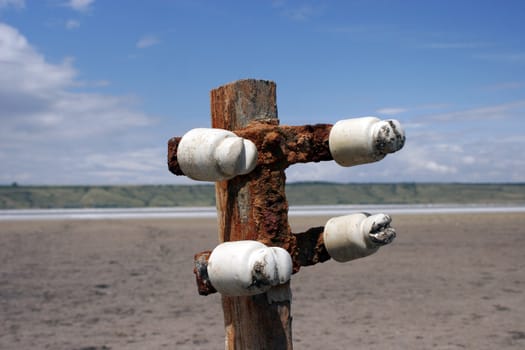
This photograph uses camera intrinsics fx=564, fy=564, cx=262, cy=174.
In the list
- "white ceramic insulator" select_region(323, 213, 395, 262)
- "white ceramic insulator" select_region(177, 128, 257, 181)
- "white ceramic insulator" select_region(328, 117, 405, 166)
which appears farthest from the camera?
"white ceramic insulator" select_region(323, 213, 395, 262)

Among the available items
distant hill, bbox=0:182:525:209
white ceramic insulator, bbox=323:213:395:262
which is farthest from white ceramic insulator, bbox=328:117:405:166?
distant hill, bbox=0:182:525:209

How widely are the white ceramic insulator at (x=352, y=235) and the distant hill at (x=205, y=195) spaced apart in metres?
59.9

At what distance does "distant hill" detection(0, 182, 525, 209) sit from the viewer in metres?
65.7

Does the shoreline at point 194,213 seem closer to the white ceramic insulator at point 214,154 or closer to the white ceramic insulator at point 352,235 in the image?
the white ceramic insulator at point 352,235

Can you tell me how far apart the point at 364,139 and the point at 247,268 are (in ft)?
3.12

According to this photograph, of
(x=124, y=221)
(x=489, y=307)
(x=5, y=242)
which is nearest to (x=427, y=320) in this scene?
(x=489, y=307)

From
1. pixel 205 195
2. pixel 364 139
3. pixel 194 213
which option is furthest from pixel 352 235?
pixel 205 195

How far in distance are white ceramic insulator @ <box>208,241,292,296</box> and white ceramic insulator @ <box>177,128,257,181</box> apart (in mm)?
377

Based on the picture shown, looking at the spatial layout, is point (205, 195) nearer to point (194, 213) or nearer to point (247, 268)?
point (194, 213)

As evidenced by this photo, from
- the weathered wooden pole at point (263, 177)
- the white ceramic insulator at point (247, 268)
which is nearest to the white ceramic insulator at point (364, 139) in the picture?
the weathered wooden pole at point (263, 177)

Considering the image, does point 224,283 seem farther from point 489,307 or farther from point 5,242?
point 5,242

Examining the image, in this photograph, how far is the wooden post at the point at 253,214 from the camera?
10.1ft

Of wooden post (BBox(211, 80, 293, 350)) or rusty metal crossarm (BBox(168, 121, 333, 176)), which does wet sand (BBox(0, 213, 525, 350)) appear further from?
rusty metal crossarm (BBox(168, 121, 333, 176))

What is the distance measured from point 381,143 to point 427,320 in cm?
698
